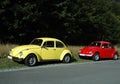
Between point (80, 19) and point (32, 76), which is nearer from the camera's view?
point (32, 76)

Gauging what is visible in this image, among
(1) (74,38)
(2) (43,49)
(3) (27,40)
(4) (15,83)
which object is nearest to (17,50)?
(2) (43,49)

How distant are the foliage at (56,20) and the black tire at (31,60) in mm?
9683

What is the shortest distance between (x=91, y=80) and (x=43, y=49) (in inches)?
243

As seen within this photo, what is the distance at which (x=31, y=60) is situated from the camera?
1756 cm

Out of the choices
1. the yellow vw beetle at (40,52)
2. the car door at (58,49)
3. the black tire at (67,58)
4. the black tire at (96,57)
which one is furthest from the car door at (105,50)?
the car door at (58,49)

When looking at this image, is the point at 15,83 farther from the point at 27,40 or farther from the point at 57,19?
the point at 57,19

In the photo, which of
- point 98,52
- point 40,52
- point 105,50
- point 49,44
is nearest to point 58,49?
point 49,44

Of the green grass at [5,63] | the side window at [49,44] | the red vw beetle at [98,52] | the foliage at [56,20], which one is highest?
the foliage at [56,20]

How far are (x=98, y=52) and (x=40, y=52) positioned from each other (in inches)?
287

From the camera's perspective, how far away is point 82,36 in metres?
39.6

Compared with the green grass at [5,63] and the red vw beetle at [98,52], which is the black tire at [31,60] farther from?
the red vw beetle at [98,52]

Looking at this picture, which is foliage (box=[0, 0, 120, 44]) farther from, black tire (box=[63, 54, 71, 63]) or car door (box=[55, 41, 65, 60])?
black tire (box=[63, 54, 71, 63])

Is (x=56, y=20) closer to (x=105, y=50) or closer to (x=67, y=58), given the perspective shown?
(x=105, y=50)

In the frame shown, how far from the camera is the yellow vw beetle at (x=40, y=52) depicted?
17.3 m
